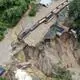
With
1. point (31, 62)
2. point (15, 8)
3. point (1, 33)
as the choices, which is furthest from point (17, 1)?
point (31, 62)

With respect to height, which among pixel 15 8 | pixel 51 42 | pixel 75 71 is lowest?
pixel 75 71

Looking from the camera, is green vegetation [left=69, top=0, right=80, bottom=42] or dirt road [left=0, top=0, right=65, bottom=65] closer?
green vegetation [left=69, top=0, right=80, bottom=42]

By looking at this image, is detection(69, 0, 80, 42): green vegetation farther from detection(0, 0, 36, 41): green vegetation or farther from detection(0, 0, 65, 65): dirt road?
detection(0, 0, 36, 41): green vegetation

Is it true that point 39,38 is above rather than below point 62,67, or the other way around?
above

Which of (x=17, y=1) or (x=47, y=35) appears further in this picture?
(x=17, y=1)

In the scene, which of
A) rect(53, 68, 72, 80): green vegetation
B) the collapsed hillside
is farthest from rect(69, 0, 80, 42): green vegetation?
rect(53, 68, 72, 80): green vegetation

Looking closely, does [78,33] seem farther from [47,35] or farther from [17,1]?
[17,1]

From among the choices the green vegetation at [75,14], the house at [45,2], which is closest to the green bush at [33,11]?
the house at [45,2]
